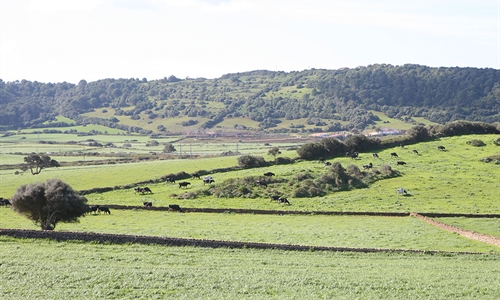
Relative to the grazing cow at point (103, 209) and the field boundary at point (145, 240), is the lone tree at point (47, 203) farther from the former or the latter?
the grazing cow at point (103, 209)

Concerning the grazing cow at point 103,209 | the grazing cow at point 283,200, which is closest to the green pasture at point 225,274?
the grazing cow at point 103,209

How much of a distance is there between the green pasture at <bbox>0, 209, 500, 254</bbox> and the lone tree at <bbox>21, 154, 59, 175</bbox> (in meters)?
34.4

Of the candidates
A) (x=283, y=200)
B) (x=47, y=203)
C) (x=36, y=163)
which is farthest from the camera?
(x=36, y=163)

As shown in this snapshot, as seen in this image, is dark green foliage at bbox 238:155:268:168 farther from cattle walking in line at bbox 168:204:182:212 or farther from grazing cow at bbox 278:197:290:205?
cattle walking in line at bbox 168:204:182:212

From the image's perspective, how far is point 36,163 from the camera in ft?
Answer: 303

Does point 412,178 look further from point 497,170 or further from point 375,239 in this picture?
point 375,239

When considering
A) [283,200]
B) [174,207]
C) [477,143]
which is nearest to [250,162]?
[283,200]

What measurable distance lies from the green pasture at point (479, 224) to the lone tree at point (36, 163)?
200 ft

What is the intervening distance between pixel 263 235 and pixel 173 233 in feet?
22.6

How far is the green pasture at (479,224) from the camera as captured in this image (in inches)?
1873

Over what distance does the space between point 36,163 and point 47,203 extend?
174 ft

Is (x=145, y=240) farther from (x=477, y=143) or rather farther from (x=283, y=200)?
(x=477, y=143)

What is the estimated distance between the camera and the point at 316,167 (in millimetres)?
81812

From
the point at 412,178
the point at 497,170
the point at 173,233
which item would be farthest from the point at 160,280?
the point at 497,170
